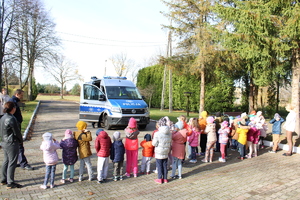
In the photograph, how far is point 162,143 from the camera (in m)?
5.33

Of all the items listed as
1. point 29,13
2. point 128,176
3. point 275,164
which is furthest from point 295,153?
point 29,13

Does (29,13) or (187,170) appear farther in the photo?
(29,13)

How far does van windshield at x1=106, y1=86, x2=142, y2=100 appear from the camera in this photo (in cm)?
1241

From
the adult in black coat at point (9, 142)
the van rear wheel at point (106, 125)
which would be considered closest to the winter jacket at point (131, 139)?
the adult in black coat at point (9, 142)

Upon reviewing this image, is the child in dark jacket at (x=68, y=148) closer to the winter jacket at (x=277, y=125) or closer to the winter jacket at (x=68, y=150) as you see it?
the winter jacket at (x=68, y=150)

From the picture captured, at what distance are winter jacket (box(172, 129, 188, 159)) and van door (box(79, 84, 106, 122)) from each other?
7051 millimetres

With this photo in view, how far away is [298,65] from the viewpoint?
10.6 metres

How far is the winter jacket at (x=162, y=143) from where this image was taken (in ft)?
17.4

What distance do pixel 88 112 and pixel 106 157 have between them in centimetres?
774

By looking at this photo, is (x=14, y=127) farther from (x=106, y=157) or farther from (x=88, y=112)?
(x=88, y=112)

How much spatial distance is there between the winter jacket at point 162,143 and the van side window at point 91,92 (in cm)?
784

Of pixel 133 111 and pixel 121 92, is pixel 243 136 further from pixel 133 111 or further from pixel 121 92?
pixel 121 92

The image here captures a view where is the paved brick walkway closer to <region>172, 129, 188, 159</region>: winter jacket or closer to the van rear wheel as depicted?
<region>172, 129, 188, 159</region>: winter jacket

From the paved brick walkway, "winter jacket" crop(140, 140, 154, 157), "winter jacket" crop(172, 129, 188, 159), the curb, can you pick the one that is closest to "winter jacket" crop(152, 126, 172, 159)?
"winter jacket" crop(172, 129, 188, 159)
